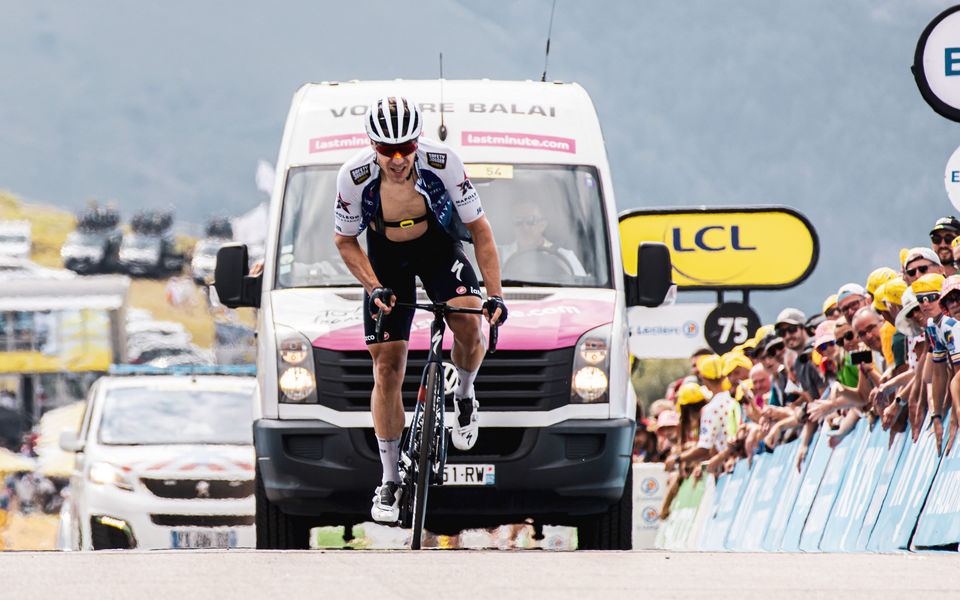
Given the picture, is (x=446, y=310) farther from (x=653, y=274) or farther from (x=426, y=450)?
(x=653, y=274)

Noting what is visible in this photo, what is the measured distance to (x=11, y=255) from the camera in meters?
111

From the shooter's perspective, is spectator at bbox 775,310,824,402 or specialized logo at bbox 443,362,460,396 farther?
spectator at bbox 775,310,824,402

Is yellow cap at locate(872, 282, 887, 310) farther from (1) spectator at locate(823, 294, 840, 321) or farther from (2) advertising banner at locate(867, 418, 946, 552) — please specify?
(2) advertising banner at locate(867, 418, 946, 552)

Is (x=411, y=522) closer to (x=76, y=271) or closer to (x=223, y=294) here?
(x=223, y=294)

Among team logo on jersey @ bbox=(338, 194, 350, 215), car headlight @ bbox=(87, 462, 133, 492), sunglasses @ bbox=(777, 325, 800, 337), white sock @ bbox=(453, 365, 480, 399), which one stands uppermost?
team logo on jersey @ bbox=(338, 194, 350, 215)

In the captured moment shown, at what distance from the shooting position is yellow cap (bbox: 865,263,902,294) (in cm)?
1198

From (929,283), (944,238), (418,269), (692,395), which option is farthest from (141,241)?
(418,269)

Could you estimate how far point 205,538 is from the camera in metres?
14.9

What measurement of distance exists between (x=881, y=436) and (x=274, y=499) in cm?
400

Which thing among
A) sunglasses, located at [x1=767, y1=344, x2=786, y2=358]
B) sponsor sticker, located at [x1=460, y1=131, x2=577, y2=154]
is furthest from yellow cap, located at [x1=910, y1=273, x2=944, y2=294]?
sunglasses, located at [x1=767, y1=344, x2=786, y2=358]

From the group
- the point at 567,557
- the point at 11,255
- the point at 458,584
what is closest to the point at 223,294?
the point at 567,557

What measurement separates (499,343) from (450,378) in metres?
0.66

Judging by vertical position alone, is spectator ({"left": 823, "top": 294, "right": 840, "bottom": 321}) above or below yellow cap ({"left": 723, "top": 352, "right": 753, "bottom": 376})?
above

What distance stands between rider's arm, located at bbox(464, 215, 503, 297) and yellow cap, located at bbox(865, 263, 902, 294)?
4427 millimetres
